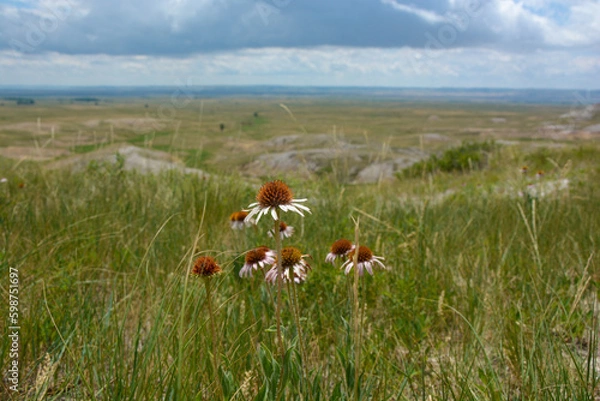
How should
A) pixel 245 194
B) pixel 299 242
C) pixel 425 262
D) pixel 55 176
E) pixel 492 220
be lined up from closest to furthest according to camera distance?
pixel 425 262
pixel 299 242
pixel 492 220
pixel 245 194
pixel 55 176

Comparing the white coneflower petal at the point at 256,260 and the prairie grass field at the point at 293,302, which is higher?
the white coneflower petal at the point at 256,260

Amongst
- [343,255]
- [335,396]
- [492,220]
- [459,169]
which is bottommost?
[459,169]

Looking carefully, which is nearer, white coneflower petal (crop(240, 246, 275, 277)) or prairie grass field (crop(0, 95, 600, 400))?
prairie grass field (crop(0, 95, 600, 400))

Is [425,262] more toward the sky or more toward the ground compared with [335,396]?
more toward the ground

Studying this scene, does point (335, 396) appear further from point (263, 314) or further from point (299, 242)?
point (299, 242)

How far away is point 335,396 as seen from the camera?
4.89ft

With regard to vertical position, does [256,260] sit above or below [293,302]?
above

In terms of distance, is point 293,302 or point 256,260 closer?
point 256,260

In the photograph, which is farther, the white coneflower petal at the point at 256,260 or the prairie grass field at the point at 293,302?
the white coneflower petal at the point at 256,260

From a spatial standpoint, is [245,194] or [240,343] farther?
[245,194]

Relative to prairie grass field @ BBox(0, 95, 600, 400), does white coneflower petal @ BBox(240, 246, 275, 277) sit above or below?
above

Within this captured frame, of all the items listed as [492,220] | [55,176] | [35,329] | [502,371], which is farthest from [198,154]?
[502,371]

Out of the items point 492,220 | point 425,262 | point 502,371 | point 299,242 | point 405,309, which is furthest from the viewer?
point 492,220

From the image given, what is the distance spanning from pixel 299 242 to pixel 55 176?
4045 mm
